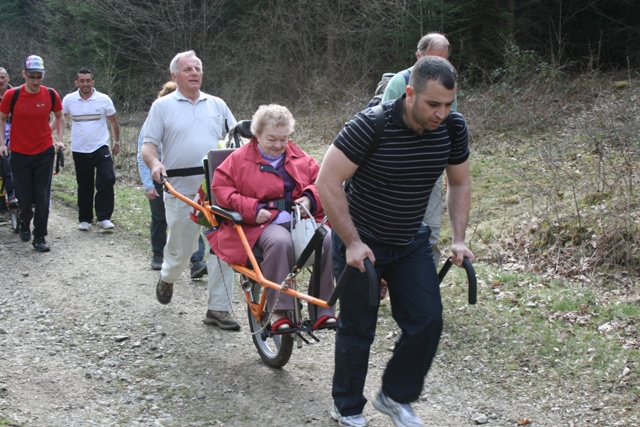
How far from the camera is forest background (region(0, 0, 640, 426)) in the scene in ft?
19.6

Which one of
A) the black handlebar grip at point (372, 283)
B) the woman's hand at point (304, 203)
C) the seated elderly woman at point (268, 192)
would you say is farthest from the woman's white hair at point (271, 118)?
the black handlebar grip at point (372, 283)

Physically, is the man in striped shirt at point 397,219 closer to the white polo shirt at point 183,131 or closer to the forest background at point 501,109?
the forest background at point 501,109

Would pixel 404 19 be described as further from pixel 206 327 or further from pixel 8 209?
pixel 206 327

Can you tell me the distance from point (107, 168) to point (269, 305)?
6.51m

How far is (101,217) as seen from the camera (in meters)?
10.9

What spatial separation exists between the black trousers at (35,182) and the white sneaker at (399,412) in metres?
6.58

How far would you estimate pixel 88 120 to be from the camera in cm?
1084

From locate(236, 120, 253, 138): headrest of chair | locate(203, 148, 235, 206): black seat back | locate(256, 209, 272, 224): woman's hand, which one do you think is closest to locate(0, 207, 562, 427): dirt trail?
locate(256, 209, 272, 224): woman's hand

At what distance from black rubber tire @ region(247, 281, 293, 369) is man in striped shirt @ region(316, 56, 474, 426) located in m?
1.01

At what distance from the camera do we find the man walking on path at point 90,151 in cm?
1071

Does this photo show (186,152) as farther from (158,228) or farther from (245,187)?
(158,228)

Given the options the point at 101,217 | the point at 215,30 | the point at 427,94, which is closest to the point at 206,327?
the point at 427,94

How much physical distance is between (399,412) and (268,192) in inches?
71.6

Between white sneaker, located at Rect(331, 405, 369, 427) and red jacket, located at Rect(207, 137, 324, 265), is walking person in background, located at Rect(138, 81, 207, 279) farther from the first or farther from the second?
white sneaker, located at Rect(331, 405, 369, 427)
